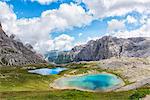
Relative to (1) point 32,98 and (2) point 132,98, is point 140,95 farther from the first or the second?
(1) point 32,98

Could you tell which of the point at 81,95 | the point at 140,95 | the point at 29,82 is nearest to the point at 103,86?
the point at 29,82

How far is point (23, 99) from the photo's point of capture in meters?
68.4

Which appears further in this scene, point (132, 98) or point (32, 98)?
point (32, 98)

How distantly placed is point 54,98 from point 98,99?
9.30m

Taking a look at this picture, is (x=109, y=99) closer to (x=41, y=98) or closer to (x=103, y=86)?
(x=41, y=98)

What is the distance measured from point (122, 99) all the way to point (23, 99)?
2142 centimetres

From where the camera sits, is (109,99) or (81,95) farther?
(81,95)

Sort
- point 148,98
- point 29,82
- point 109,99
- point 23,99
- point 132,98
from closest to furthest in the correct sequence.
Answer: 1. point 148,98
2. point 132,98
3. point 109,99
4. point 23,99
5. point 29,82

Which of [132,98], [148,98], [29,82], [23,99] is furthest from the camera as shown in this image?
[29,82]

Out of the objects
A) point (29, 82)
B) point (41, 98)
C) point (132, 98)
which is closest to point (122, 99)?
point (132, 98)

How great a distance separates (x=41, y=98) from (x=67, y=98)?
611 centimetres

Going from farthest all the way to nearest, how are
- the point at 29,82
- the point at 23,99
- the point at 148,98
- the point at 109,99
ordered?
the point at 29,82, the point at 23,99, the point at 109,99, the point at 148,98

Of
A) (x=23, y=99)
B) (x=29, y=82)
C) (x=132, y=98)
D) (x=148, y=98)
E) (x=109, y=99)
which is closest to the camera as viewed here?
(x=148, y=98)

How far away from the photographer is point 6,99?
69.1 metres
